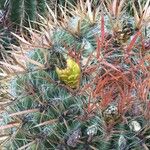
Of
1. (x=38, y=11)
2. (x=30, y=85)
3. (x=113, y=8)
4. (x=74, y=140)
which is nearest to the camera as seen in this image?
(x=74, y=140)

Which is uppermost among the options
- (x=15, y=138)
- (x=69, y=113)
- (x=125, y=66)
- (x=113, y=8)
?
(x=113, y=8)

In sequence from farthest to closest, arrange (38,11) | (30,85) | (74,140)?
1. (38,11)
2. (30,85)
3. (74,140)

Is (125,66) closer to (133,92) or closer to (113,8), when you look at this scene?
(133,92)

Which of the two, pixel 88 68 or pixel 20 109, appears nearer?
pixel 88 68

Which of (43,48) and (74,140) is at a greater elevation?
(43,48)

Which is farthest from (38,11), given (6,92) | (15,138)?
(15,138)
